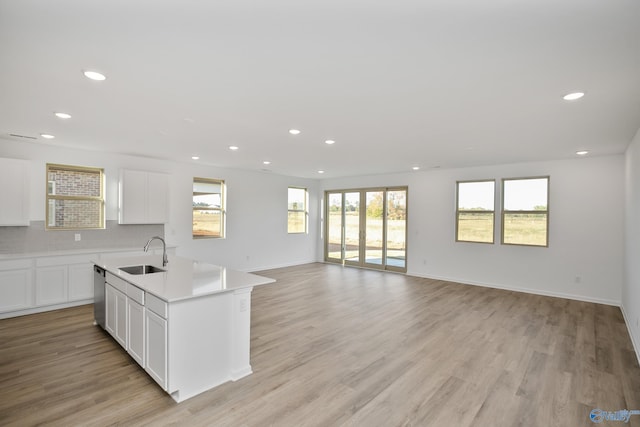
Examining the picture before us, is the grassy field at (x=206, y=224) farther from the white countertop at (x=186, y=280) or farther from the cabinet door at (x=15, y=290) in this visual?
the white countertop at (x=186, y=280)

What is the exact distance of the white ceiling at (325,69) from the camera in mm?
1630

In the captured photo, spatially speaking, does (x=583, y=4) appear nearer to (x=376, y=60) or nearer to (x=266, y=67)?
(x=376, y=60)

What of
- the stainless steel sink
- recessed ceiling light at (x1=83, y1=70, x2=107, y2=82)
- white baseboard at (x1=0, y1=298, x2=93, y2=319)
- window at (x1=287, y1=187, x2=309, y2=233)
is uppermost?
recessed ceiling light at (x1=83, y1=70, x2=107, y2=82)

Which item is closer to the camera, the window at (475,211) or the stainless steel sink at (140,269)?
the stainless steel sink at (140,269)

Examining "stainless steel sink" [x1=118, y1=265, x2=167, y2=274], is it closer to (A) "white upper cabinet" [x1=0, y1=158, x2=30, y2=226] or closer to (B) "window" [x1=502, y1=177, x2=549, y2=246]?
(A) "white upper cabinet" [x1=0, y1=158, x2=30, y2=226]

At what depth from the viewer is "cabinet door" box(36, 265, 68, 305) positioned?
14.9ft

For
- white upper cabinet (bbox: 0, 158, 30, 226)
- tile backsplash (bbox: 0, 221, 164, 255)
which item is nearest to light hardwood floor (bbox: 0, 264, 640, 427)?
tile backsplash (bbox: 0, 221, 164, 255)

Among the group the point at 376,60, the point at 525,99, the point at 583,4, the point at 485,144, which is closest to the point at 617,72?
the point at 525,99

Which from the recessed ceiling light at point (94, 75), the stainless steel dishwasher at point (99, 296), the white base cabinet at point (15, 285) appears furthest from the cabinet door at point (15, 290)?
the recessed ceiling light at point (94, 75)

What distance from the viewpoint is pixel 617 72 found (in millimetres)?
2246

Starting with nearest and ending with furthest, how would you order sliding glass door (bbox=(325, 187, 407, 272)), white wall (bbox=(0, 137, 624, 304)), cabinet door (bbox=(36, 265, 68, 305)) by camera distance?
cabinet door (bbox=(36, 265, 68, 305)) → white wall (bbox=(0, 137, 624, 304)) → sliding glass door (bbox=(325, 187, 407, 272))

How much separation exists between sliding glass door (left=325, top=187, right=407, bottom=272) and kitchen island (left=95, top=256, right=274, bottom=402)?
18.3ft

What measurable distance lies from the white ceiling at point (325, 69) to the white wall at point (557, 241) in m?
1.75

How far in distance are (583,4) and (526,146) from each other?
144 inches
